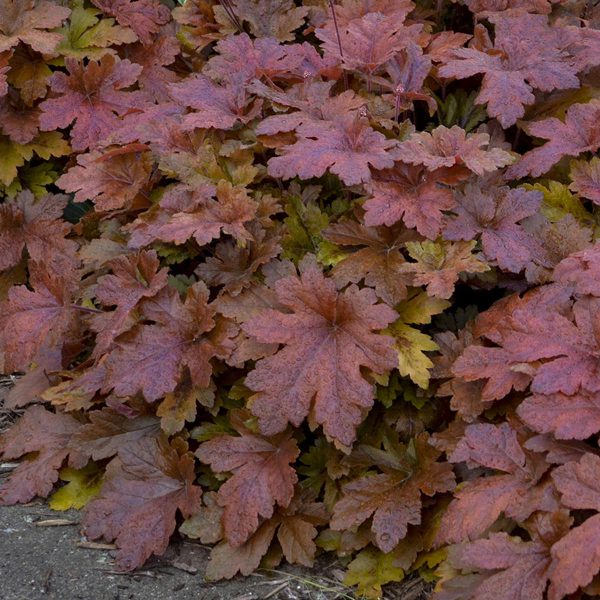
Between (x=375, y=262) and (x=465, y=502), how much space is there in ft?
2.47

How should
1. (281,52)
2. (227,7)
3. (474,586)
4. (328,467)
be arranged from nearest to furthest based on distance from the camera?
(474,586)
(328,467)
(281,52)
(227,7)

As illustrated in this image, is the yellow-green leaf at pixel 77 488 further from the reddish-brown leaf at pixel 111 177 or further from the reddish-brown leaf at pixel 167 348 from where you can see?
the reddish-brown leaf at pixel 111 177

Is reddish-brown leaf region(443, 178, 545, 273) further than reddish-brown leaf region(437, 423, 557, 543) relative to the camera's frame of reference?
Yes

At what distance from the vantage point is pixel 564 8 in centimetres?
339

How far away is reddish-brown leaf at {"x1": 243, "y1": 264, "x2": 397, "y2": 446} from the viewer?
7.34 ft

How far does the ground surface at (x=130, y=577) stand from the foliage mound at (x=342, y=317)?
0.05 m

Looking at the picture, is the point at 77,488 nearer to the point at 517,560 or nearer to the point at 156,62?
the point at 517,560

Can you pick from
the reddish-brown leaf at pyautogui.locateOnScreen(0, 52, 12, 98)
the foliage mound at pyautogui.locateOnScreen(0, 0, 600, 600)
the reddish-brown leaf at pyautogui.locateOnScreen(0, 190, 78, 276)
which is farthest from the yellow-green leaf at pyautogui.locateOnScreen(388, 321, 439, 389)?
the reddish-brown leaf at pyautogui.locateOnScreen(0, 52, 12, 98)

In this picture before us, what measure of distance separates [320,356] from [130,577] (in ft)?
2.62

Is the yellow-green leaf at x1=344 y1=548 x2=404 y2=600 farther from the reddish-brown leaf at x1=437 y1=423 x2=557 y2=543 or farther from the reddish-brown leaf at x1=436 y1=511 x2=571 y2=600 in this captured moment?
the reddish-brown leaf at x1=436 y1=511 x2=571 y2=600

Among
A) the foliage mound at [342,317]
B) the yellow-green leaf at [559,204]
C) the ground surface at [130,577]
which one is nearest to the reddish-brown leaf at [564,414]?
the foliage mound at [342,317]

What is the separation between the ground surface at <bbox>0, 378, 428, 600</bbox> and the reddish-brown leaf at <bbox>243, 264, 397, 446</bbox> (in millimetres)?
417

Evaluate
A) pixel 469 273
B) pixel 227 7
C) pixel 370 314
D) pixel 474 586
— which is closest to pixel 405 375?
pixel 370 314

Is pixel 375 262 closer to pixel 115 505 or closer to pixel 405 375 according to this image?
pixel 405 375
